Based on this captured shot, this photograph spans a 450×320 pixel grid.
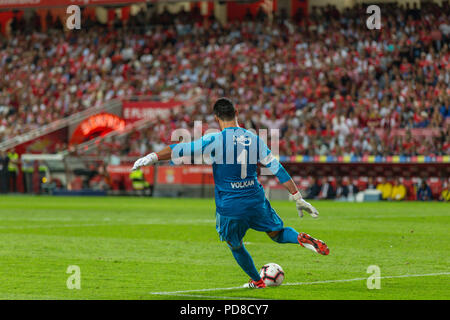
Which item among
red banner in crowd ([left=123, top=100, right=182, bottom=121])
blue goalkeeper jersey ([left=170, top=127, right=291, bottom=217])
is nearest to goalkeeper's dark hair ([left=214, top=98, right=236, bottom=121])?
blue goalkeeper jersey ([left=170, top=127, right=291, bottom=217])

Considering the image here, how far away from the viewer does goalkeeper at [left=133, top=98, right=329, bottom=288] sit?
352 inches

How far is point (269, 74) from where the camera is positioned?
41000 mm

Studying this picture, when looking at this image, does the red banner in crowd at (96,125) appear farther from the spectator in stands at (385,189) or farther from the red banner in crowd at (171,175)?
the spectator in stands at (385,189)

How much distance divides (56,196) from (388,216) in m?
18.9

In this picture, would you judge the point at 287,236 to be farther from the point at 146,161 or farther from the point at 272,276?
the point at 146,161

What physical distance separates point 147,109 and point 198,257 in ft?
103

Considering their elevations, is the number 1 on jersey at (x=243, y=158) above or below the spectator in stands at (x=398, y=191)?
above

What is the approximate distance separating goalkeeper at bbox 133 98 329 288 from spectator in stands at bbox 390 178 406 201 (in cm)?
2521

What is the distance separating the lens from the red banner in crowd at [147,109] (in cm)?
4291

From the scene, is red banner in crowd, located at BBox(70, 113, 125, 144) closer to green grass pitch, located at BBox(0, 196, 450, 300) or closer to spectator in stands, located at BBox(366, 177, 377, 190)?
spectator in stands, located at BBox(366, 177, 377, 190)

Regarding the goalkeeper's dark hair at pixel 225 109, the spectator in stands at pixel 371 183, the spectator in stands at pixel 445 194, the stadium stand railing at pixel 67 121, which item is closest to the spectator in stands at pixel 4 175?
the stadium stand railing at pixel 67 121

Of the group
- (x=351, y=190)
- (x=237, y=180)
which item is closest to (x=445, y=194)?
(x=351, y=190)
